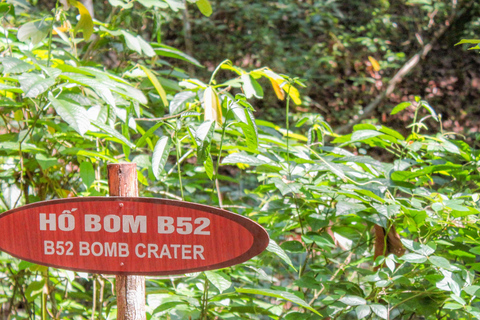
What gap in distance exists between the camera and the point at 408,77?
3.58 m

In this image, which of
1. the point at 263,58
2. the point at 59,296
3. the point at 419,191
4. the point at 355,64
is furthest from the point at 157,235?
the point at 355,64

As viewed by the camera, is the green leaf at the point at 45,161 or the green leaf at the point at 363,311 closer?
the green leaf at the point at 363,311

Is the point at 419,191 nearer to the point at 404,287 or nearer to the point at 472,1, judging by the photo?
the point at 404,287

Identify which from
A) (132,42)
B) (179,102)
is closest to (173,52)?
(132,42)

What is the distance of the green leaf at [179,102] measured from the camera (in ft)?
3.25

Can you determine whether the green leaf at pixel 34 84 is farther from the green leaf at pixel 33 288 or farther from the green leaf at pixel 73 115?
the green leaf at pixel 33 288

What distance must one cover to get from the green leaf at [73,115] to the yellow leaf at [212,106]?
0.22 metres

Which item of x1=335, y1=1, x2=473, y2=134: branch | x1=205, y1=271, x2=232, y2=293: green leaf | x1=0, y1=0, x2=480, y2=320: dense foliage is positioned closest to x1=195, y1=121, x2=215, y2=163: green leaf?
x1=0, y1=0, x2=480, y2=320: dense foliage

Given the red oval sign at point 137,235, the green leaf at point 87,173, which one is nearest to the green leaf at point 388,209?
the red oval sign at point 137,235

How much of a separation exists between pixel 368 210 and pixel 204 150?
1.26ft

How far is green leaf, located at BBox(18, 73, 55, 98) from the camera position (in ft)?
2.35

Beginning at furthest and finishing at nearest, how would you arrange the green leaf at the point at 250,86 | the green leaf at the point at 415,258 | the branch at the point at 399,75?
the branch at the point at 399,75 < the green leaf at the point at 250,86 < the green leaf at the point at 415,258

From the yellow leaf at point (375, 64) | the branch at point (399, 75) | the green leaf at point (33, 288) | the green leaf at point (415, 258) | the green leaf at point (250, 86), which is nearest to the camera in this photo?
the green leaf at point (415, 258)

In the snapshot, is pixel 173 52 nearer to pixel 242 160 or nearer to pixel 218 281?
pixel 242 160
